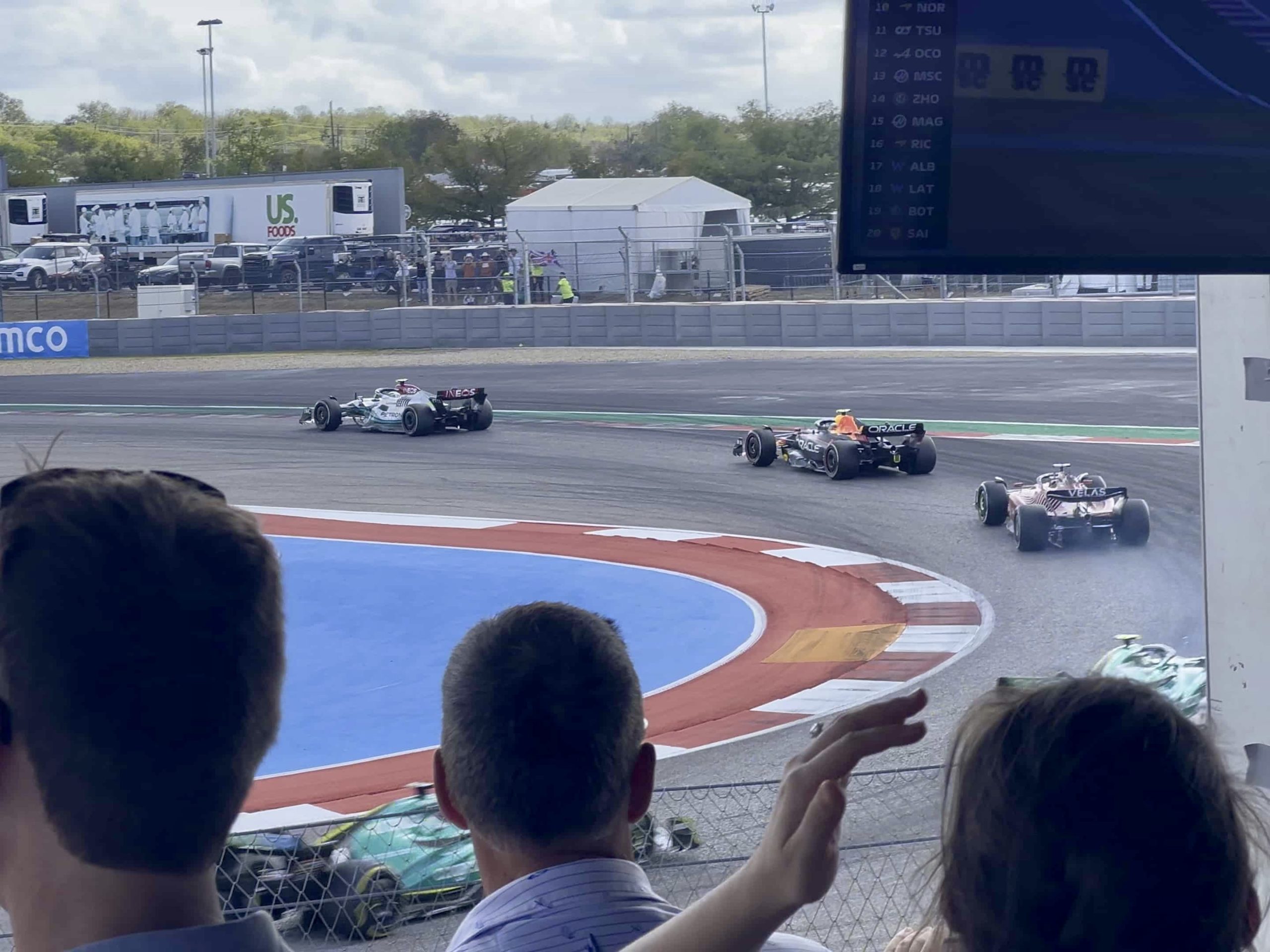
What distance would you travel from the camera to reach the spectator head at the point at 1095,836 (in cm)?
129

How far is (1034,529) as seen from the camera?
12.1 meters

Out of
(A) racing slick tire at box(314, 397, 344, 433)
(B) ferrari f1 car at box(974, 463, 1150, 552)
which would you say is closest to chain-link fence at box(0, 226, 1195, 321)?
(A) racing slick tire at box(314, 397, 344, 433)

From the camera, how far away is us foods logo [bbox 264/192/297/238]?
46844mm

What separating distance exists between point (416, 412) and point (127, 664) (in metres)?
17.7

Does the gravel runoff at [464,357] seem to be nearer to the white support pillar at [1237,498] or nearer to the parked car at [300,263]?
the parked car at [300,263]

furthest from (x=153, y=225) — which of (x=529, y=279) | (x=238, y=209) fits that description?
(x=529, y=279)

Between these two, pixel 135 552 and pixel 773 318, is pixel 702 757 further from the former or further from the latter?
pixel 773 318

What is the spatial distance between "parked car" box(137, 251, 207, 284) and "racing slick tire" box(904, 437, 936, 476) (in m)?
29.3

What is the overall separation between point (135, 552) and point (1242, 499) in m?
2.91

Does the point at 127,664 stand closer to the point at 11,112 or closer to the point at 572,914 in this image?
the point at 572,914

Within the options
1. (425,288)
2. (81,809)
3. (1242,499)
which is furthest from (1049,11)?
(425,288)

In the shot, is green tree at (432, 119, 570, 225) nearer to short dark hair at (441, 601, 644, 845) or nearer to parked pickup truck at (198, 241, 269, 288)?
parked pickup truck at (198, 241, 269, 288)

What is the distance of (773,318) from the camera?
2880cm

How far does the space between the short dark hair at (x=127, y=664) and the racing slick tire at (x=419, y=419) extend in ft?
57.6
